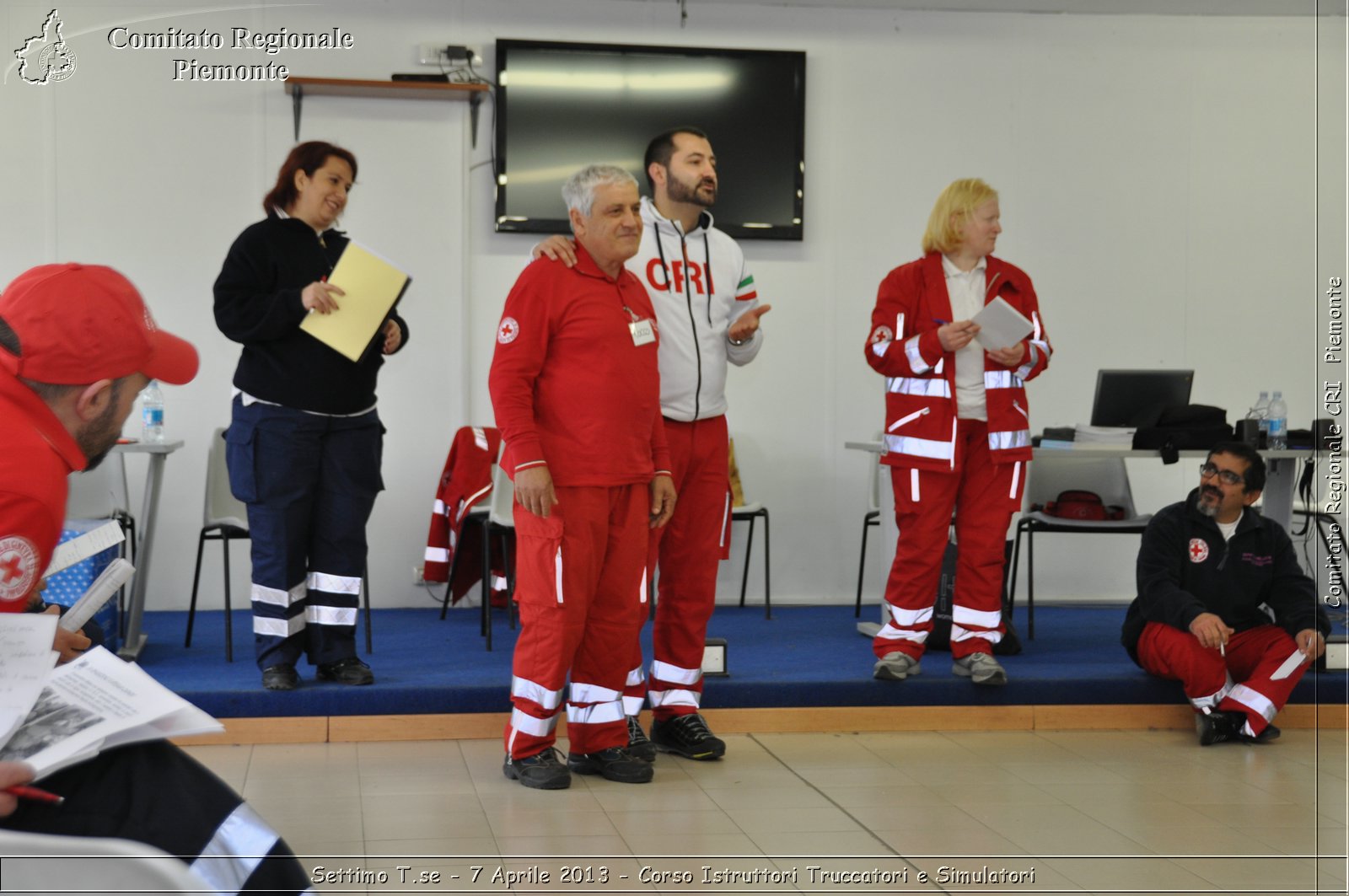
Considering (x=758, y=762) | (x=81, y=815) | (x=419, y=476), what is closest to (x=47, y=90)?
(x=419, y=476)

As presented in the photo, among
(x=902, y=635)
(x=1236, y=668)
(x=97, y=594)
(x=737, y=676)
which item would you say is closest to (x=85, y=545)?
(x=97, y=594)

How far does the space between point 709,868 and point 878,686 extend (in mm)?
1485

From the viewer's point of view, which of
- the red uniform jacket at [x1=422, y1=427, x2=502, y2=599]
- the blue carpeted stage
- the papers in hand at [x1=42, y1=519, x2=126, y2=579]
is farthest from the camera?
the red uniform jacket at [x1=422, y1=427, x2=502, y2=599]

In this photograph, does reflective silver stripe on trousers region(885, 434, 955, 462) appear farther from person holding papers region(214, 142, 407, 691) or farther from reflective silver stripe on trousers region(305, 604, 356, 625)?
reflective silver stripe on trousers region(305, 604, 356, 625)

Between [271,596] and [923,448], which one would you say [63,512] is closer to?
[271,596]

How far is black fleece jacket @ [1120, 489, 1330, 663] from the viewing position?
4012mm

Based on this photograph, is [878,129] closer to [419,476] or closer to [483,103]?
[483,103]

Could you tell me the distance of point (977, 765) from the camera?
11.7ft

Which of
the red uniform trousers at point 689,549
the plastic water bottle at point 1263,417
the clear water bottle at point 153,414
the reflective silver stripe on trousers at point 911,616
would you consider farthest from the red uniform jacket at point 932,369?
the clear water bottle at point 153,414

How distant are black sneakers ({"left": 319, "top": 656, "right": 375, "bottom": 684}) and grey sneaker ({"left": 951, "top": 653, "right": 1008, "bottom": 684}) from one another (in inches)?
73.9

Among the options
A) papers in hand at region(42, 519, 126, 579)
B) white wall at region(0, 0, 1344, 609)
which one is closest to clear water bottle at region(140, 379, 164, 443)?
white wall at region(0, 0, 1344, 609)

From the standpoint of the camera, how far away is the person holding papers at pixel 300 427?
365cm

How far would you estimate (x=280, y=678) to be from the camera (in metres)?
3.73

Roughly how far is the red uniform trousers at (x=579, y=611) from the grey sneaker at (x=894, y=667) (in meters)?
1.02
